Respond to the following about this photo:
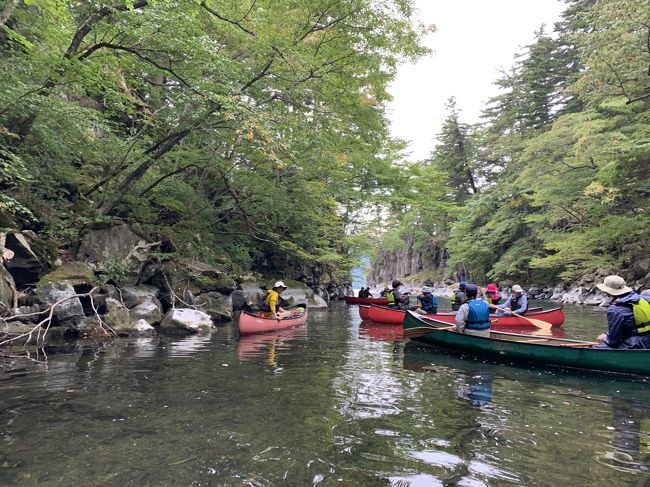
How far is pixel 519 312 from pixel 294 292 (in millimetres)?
12261

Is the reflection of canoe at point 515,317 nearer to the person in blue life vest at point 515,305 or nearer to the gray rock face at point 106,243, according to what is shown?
the person in blue life vest at point 515,305

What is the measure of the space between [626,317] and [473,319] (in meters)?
3.02

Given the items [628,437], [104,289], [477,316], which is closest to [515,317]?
[477,316]

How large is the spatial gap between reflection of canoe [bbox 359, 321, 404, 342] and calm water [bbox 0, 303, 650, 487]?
12.5 ft

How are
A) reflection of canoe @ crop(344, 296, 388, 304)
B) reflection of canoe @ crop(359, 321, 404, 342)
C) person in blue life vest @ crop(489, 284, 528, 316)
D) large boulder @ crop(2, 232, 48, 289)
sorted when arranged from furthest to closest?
reflection of canoe @ crop(344, 296, 388, 304), person in blue life vest @ crop(489, 284, 528, 316), reflection of canoe @ crop(359, 321, 404, 342), large boulder @ crop(2, 232, 48, 289)

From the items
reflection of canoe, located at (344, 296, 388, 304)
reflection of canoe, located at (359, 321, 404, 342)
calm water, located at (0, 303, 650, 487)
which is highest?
reflection of canoe, located at (344, 296, 388, 304)

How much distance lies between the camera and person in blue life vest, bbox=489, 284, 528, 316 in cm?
1330

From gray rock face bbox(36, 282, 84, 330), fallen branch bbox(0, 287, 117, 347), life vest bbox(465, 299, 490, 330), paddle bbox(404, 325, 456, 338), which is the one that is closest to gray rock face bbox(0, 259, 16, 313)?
fallen branch bbox(0, 287, 117, 347)

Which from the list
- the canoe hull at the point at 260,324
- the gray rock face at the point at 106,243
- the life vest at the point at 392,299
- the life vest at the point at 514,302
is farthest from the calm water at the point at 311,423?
the life vest at the point at 392,299

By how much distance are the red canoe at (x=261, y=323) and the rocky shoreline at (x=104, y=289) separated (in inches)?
62.6

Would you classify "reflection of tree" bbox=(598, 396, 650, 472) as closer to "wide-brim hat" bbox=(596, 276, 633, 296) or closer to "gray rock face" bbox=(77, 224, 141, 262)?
"wide-brim hat" bbox=(596, 276, 633, 296)

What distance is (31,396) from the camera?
572cm

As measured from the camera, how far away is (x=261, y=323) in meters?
12.6

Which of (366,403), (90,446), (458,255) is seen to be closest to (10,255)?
(90,446)
